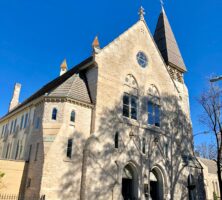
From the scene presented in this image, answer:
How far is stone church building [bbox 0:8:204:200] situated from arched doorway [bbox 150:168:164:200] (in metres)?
0.10

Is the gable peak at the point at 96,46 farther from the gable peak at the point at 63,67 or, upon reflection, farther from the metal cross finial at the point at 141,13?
the gable peak at the point at 63,67

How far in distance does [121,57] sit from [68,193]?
14725 mm

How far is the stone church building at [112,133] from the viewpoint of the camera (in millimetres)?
20125

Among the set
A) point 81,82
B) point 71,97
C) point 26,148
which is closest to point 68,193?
point 26,148

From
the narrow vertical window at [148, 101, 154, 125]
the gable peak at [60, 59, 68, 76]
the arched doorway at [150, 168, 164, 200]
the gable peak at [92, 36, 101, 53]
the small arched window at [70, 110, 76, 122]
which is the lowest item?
the arched doorway at [150, 168, 164, 200]

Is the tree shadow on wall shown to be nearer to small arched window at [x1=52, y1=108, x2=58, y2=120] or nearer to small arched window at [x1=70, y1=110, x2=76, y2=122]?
small arched window at [x1=70, y1=110, x2=76, y2=122]

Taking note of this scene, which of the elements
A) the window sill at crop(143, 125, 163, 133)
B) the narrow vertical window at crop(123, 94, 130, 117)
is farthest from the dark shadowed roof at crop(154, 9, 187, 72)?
the narrow vertical window at crop(123, 94, 130, 117)

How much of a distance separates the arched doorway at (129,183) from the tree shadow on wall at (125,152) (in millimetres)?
622

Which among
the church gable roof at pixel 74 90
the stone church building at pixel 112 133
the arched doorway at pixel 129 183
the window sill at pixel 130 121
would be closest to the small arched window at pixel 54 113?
the stone church building at pixel 112 133

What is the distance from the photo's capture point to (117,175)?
22266 mm

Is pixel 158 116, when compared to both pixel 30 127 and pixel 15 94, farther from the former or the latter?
pixel 15 94

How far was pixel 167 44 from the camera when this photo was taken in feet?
122

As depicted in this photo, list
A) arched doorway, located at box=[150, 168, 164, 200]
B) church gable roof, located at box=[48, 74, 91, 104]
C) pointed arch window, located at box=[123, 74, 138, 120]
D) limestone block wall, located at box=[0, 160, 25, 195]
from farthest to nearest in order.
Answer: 1. arched doorway, located at box=[150, 168, 164, 200]
2. pointed arch window, located at box=[123, 74, 138, 120]
3. church gable roof, located at box=[48, 74, 91, 104]
4. limestone block wall, located at box=[0, 160, 25, 195]

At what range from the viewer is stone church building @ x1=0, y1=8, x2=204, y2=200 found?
20125 mm
